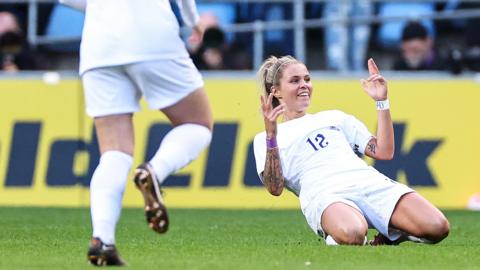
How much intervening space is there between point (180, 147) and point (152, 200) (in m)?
0.38

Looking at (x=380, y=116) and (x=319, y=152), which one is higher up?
(x=380, y=116)

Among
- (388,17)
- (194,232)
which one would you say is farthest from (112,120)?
(388,17)

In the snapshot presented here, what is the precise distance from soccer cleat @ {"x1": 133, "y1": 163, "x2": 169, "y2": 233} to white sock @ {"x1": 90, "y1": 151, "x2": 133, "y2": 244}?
202 mm

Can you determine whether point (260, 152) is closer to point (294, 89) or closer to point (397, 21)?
point (294, 89)

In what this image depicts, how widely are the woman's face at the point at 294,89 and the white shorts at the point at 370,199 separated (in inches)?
23.9

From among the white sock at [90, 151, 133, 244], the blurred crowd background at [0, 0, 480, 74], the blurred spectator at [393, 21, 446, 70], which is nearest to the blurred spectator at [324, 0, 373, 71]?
the blurred crowd background at [0, 0, 480, 74]

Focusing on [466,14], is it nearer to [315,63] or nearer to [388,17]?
[388,17]

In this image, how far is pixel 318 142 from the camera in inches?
330

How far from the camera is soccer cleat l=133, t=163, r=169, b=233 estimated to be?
20.4ft

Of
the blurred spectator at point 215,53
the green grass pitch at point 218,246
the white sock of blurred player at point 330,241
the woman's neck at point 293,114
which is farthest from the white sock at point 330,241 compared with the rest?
the blurred spectator at point 215,53

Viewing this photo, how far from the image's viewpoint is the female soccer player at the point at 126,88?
21.1 ft

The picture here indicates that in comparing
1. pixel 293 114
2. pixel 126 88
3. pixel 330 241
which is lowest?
pixel 330 241

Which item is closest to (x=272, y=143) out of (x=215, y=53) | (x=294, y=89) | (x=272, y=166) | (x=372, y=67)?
(x=272, y=166)

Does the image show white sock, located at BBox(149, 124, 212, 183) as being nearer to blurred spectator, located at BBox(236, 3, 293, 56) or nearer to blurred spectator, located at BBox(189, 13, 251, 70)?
blurred spectator, located at BBox(189, 13, 251, 70)
